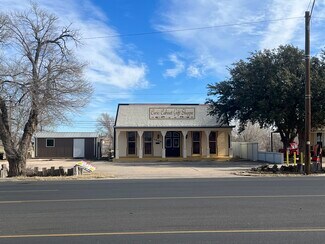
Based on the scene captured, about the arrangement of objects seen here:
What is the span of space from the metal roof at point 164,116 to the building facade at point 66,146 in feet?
26.2

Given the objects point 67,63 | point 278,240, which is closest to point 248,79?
point 67,63

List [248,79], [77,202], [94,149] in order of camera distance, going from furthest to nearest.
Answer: [94,149]
[248,79]
[77,202]

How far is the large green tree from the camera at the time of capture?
109 feet

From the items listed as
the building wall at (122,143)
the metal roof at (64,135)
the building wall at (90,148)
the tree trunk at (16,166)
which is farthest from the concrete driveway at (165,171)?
the metal roof at (64,135)

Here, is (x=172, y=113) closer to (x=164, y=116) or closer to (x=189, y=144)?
(x=164, y=116)

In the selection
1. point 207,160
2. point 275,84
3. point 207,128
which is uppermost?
point 275,84

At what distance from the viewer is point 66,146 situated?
47.8m

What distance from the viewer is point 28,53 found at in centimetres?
2305

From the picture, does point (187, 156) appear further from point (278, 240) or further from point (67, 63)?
point (278, 240)

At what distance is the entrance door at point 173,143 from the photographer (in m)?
40.8

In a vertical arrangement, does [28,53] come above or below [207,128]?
above

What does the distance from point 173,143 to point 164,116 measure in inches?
105

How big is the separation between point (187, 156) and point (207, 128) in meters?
3.18

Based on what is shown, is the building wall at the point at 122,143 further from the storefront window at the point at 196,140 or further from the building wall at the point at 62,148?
the building wall at the point at 62,148
